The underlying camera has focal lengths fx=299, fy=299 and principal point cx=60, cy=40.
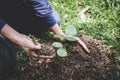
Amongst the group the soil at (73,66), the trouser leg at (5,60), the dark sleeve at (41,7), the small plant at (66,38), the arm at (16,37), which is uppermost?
the dark sleeve at (41,7)

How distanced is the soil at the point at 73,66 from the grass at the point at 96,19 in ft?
0.38

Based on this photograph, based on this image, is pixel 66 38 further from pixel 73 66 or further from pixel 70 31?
pixel 73 66

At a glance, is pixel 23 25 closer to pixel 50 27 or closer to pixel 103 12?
pixel 50 27

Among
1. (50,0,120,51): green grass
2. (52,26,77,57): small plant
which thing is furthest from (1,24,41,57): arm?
(50,0,120,51): green grass

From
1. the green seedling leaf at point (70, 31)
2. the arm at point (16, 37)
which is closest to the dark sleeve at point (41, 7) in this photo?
the green seedling leaf at point (70, 31)

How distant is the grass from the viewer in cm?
299

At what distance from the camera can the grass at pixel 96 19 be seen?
9.82 ft

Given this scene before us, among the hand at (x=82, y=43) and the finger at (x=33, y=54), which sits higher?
the finger at (x=33, y=54)

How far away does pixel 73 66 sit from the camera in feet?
8.90

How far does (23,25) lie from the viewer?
303 cm

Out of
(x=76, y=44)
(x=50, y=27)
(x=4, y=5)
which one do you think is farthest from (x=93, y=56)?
(x=4, y=5)

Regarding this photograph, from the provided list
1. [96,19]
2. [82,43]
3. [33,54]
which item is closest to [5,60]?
[33,54]

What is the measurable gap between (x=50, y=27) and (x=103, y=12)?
0.72m

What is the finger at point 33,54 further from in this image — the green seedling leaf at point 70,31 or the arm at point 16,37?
the green seedling leaf at point 70,31
